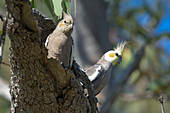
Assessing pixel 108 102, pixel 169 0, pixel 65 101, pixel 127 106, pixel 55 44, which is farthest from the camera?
pixel 127 106

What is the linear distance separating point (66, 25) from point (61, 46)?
0.78ft

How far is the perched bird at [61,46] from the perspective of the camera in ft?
7.29

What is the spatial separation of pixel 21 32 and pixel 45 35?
0.59m

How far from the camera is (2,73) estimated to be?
23.2 ft

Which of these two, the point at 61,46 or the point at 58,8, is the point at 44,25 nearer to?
the point at 61,46

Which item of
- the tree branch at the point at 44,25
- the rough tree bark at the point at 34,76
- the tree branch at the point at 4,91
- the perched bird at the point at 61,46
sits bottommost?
the rough tree bark at the point at 34,76

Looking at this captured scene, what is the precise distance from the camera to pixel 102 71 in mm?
3279

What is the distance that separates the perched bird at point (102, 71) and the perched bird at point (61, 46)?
84 centimetres

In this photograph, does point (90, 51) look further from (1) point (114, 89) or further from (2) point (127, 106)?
(2) point (127, 106)

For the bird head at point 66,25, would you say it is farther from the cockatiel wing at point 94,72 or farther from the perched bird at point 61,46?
the cockatiel wing at point 94,72

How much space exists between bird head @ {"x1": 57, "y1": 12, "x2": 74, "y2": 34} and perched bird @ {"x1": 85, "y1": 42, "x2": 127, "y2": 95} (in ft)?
2.57

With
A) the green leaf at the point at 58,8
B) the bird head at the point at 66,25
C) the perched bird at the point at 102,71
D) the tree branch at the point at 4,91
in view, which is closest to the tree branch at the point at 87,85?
the bird head at the point at 66,25

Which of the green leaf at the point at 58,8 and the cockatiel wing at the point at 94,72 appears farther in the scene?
the cockatiel wing at the point at 94,72

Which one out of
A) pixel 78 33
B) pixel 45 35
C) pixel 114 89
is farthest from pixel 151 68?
pixel 45 35
